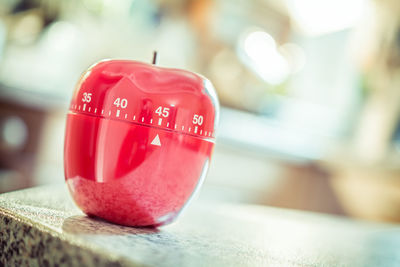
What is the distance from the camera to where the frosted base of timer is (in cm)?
43

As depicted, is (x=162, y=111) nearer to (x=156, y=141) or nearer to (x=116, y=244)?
(x=156, y=141)

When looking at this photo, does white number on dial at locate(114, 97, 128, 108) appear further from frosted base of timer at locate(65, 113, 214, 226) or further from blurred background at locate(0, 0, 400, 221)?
blurred background at locate(0, 0, 400, 221)

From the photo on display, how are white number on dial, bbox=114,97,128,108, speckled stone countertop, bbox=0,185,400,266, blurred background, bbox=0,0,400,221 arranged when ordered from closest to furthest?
1. speckled stone countertop, bbox=0,185,400,266
2. white number on dial, bbox=114,97,128,108
3. blurred background, bbox=0,0,400,221

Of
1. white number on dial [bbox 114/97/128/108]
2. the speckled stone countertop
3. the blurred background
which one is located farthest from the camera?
the blurred background

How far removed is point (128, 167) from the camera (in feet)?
1.42

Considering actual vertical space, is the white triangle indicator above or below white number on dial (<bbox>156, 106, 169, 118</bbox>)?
below

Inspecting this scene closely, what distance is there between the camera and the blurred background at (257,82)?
6.65 feet

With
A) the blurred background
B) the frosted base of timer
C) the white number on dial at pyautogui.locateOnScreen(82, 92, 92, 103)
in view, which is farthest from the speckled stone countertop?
the blurred background

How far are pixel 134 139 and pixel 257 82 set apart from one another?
276 centimetres

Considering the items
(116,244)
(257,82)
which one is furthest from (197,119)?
(257,82)

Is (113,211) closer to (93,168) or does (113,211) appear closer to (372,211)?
(93,168)

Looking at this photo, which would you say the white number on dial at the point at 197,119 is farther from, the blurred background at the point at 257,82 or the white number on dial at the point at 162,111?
the blurred background at the point at 257,82

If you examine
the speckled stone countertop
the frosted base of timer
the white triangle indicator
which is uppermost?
the white triangle indicator

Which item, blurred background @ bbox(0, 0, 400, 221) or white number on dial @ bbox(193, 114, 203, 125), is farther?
blurred background @ bbox(0, 0, 400, 221)
